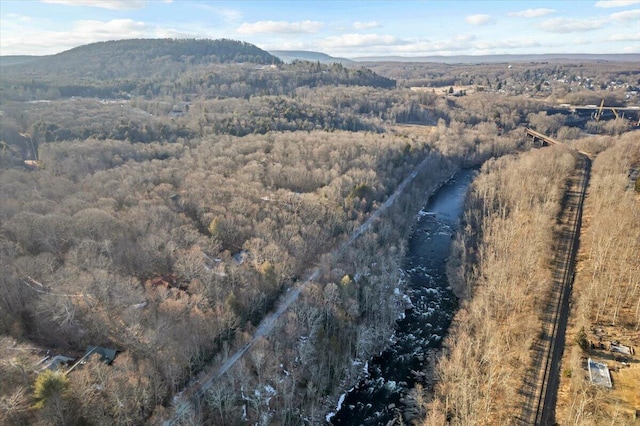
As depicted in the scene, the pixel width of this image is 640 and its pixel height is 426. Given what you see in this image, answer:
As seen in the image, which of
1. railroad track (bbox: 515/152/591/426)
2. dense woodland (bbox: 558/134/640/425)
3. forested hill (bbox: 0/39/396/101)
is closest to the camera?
dense woodland (bbox: 558/134/640/425)

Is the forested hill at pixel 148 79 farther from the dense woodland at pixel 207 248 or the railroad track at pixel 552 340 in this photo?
the railroad track at pixel 552 340

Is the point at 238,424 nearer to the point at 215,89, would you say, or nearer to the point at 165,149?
the point at 165,149

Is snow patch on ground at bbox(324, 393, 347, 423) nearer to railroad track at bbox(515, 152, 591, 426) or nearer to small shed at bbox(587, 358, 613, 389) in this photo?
railroad track at bbox(515, 152, 591, 426)

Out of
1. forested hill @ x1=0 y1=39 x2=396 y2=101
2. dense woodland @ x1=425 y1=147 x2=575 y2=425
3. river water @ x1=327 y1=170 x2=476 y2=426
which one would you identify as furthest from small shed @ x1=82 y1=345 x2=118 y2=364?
forested hill @ x1=0 y1=39 x2=396 y2=101

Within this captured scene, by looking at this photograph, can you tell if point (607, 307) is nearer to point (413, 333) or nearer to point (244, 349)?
point (413, 333)

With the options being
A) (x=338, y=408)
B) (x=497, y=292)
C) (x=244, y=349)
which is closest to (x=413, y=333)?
(x=497, y=292)

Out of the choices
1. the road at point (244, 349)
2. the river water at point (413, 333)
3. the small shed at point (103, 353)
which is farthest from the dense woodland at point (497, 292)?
the small shed at point (103, 353)
